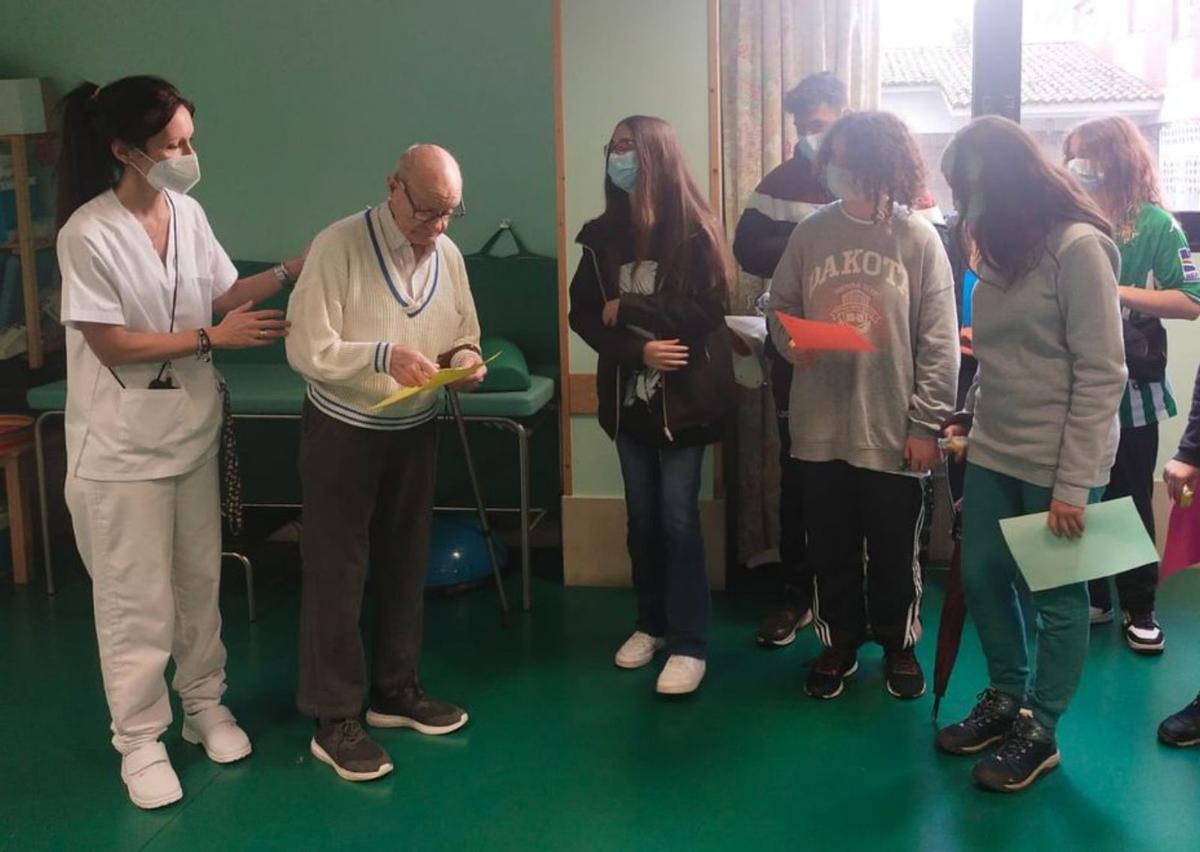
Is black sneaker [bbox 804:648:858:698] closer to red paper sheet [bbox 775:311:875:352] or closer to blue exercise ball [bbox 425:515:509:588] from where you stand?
red paper sheet [bbox 775:311:875:352]

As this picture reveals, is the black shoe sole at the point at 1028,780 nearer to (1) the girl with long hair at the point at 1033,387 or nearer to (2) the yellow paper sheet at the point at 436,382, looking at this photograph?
(1) the girl with long hair at the point at 1033,387

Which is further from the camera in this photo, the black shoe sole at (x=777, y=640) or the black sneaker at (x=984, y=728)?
the black shoe sole at (x=777, y=640)

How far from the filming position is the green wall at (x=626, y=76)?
3914 mm

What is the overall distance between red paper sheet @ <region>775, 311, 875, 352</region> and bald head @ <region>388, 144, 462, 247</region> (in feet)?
2.56

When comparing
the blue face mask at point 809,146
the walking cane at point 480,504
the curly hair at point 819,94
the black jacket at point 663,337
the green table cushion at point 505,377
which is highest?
the curly hair at point 819,94

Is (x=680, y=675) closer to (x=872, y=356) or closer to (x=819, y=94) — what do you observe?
(x=872, y=356)

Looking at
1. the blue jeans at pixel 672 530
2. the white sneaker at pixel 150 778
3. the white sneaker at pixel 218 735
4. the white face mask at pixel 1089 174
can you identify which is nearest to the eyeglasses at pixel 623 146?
the blue jeans at pixel 672 530

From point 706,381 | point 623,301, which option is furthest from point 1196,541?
point 623,301

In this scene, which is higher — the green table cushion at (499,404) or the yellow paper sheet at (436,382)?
the yellow paper sheet at (436,382)

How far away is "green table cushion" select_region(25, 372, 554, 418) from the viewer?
3.91 metres

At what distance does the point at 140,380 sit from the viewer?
279 cm

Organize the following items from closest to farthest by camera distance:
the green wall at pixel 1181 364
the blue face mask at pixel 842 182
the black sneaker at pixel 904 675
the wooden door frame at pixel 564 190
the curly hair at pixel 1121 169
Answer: the blue face mask at pixel 842 182 < the black sneaker at pixel 904 675 < the curly hair at pixel 1121 169 < the wooden door frame at pixel 564 190 < the green wall at pixel 1181 364

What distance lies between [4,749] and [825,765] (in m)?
1.93

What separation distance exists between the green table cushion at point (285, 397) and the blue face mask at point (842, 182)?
1226 millimetres
